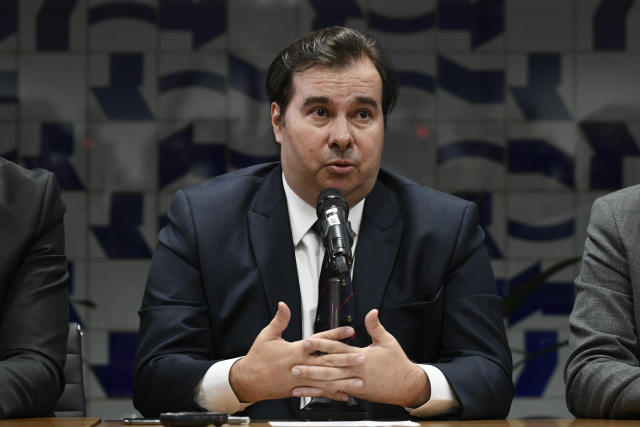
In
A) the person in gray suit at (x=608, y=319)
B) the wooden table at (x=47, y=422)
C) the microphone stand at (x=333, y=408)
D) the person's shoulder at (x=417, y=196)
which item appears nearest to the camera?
the wooden table at (x=47, y=422)

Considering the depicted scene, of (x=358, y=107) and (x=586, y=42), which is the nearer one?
(x=358, y=107)

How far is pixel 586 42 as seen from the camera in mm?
4520

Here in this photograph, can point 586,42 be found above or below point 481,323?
above

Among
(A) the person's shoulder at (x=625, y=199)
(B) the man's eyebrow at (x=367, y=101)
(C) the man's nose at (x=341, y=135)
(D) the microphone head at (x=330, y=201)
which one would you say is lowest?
(A) the person's shoulder at (x=625, y=199)

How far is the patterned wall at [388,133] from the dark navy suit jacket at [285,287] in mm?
2005

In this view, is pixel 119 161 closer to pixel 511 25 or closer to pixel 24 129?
pixel 24 129

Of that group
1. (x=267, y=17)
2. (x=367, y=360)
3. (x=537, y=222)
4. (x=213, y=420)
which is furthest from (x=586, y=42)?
(x=213, y=420)

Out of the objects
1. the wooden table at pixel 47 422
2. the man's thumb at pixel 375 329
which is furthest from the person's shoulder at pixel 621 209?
the wooden table at pixel 47 422

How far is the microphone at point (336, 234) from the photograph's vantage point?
1926mm

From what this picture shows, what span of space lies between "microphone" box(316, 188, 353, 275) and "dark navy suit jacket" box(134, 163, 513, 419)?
376mm

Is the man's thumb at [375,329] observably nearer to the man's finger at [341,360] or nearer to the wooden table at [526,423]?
the man's finger at [341,360]

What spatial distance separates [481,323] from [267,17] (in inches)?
101

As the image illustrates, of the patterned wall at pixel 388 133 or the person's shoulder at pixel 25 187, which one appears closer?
the person's shoulder at pixel 25 187

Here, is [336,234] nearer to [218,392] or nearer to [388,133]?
[218,392]
